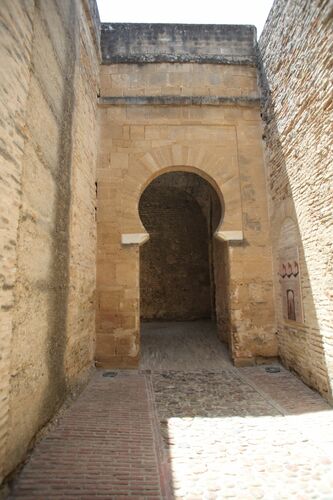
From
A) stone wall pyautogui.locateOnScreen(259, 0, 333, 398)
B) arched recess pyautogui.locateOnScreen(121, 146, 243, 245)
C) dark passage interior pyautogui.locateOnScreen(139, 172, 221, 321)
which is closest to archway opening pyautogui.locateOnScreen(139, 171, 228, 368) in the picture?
dark passage interior pyautogui.locateOnScreen(139, 172, 221, 321)

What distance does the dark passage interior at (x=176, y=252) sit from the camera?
451 inches

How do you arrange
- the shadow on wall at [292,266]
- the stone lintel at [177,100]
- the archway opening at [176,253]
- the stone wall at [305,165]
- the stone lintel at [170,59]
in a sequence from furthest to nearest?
the archway opening at [176,253] < the stone lintel at [170,59] < the stone lintel at [177,100] < the shadow on wall at [292,266] < the stone wall at [305,165]

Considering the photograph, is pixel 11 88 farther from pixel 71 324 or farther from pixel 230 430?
pixel 230 430

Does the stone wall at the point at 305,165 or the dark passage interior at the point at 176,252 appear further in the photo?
the dark passage interior at the point at 176,252

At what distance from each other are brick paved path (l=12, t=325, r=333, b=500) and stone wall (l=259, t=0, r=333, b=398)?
86 centimetres

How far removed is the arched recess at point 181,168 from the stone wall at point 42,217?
1.00m

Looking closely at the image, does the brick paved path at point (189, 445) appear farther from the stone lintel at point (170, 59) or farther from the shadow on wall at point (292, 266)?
the stone lintel at point (170, 59)

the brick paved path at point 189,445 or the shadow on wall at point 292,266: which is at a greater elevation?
the shadow on wall at point 292,266

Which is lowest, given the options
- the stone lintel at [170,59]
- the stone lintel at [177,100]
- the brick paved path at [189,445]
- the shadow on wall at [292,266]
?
the brick paved path at [189,445]

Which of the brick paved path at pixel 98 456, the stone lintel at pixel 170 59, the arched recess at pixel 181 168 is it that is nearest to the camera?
the brick paved path at pixel 98 456

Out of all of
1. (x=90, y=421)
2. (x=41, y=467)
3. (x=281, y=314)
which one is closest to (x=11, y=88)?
(x=41, y=467)

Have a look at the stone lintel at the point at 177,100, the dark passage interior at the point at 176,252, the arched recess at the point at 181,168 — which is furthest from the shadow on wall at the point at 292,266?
the dark passage interior at the point at 176,252

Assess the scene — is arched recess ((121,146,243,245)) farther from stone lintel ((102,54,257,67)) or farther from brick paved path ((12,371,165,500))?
brick paved path ((12,371,165,500))

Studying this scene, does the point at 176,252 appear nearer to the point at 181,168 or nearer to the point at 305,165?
the point at 181,168
